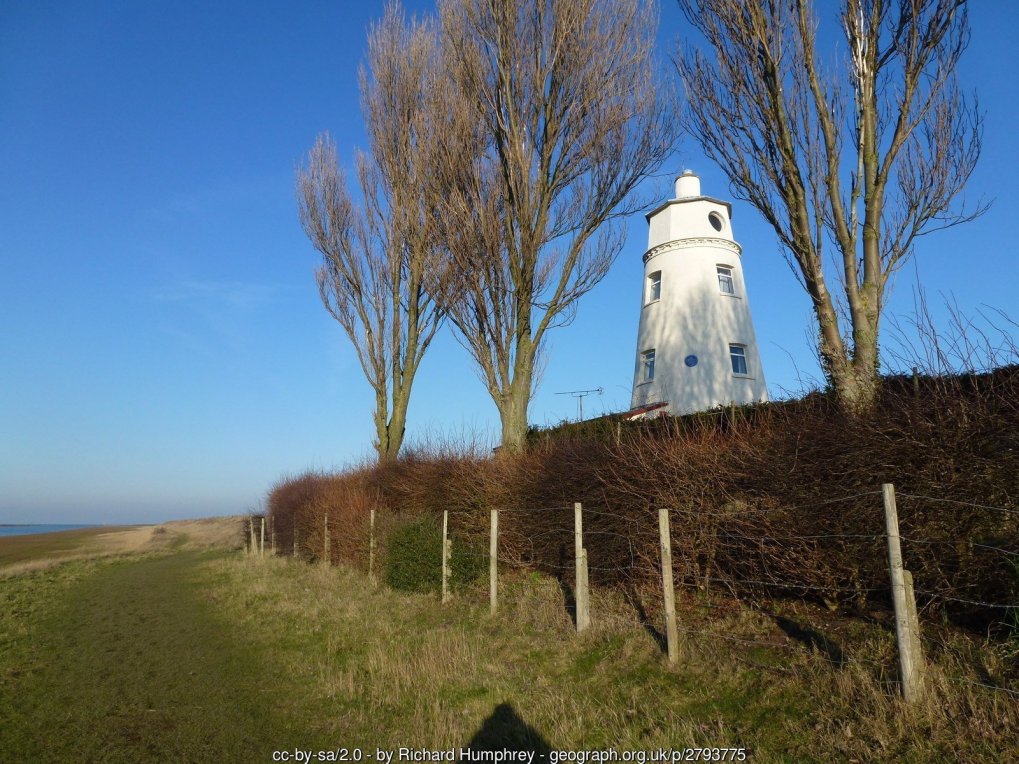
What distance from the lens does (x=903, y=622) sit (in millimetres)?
4133

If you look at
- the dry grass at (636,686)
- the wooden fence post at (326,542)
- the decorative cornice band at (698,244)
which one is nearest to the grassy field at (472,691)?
the dry grass at (636,686)

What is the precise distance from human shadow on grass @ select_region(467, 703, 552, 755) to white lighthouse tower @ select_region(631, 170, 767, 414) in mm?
15087

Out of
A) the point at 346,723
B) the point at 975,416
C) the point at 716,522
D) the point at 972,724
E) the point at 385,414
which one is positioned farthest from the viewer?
the point at 385,414

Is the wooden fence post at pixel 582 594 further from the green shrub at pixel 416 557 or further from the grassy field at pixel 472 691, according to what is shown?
the green shrub at pixel 416 557

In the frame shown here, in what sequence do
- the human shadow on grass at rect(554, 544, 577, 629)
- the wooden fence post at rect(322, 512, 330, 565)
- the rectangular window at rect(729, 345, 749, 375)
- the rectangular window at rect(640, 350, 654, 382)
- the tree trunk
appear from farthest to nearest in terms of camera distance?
1. the rectangular window at rect(640, 350, 654, 382)
2. the rectangular window at rect(729, 345, 749, 375)
3. the wooden fence post at rect(322, 512, 330, 565)
4. the tree trunk
5. the human shadow on grass at rect(554, 544, 577, 629)

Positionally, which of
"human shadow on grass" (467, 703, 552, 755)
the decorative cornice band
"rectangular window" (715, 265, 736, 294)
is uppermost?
the decorative cornice band

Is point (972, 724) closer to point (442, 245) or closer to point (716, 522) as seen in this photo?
point (716, 522)

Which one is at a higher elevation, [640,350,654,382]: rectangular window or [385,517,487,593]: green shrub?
[640,350,654,382]: rectangular window

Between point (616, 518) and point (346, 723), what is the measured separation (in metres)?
4.07

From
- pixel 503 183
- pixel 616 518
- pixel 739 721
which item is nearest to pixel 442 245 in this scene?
pixel 503 183

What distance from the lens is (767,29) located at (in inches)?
362

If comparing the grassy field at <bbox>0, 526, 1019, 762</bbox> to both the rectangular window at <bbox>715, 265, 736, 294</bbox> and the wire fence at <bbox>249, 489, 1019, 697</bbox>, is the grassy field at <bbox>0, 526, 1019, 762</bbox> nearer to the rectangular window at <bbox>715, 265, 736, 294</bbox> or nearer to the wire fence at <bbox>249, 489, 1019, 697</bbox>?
the wire fence at <bbox>249, 489, 1019, 697</bbox>

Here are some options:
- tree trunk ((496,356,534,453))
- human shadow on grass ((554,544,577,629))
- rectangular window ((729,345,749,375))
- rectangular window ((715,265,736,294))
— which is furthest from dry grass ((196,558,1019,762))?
rectangular window ((715,265,736,294))

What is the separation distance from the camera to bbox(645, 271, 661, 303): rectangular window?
21.9 meters
